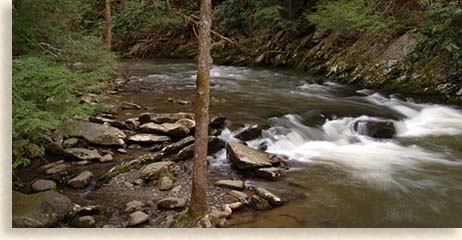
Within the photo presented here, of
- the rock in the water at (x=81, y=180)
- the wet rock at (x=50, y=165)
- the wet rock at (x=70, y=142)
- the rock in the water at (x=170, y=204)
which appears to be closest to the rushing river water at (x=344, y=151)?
the rock in the water at (x=170, y=204)

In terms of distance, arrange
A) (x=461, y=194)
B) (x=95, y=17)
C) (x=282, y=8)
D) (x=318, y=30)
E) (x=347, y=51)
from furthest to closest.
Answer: (x=282, y=8) → (x=318, y=30) → (x=347, y=51) → (x=95, y=17) → (x=461, y=194)

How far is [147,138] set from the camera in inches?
230

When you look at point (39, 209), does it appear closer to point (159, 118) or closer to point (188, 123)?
point (188, 123)

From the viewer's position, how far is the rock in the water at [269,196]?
399cm

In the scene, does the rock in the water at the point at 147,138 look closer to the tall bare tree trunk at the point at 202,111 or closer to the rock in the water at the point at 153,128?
the rock in the water at the point at 153,128

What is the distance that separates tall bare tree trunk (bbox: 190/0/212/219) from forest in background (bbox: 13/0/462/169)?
0.67ft

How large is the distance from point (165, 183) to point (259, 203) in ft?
3.74

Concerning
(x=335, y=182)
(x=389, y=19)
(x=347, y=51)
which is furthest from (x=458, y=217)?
(x=347, y=51)

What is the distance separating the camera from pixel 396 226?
145 inches

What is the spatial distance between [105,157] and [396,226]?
3.57 metres

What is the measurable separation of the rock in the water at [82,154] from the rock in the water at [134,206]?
1483 millimetres

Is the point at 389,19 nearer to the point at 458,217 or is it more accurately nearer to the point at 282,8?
the point at 282,8

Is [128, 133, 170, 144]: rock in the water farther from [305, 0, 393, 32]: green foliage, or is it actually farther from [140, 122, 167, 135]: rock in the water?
[305, 0, 393, 32]: green foliage

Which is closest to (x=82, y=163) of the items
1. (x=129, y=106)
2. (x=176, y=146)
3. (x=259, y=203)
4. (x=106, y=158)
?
(x=106, y=158)
